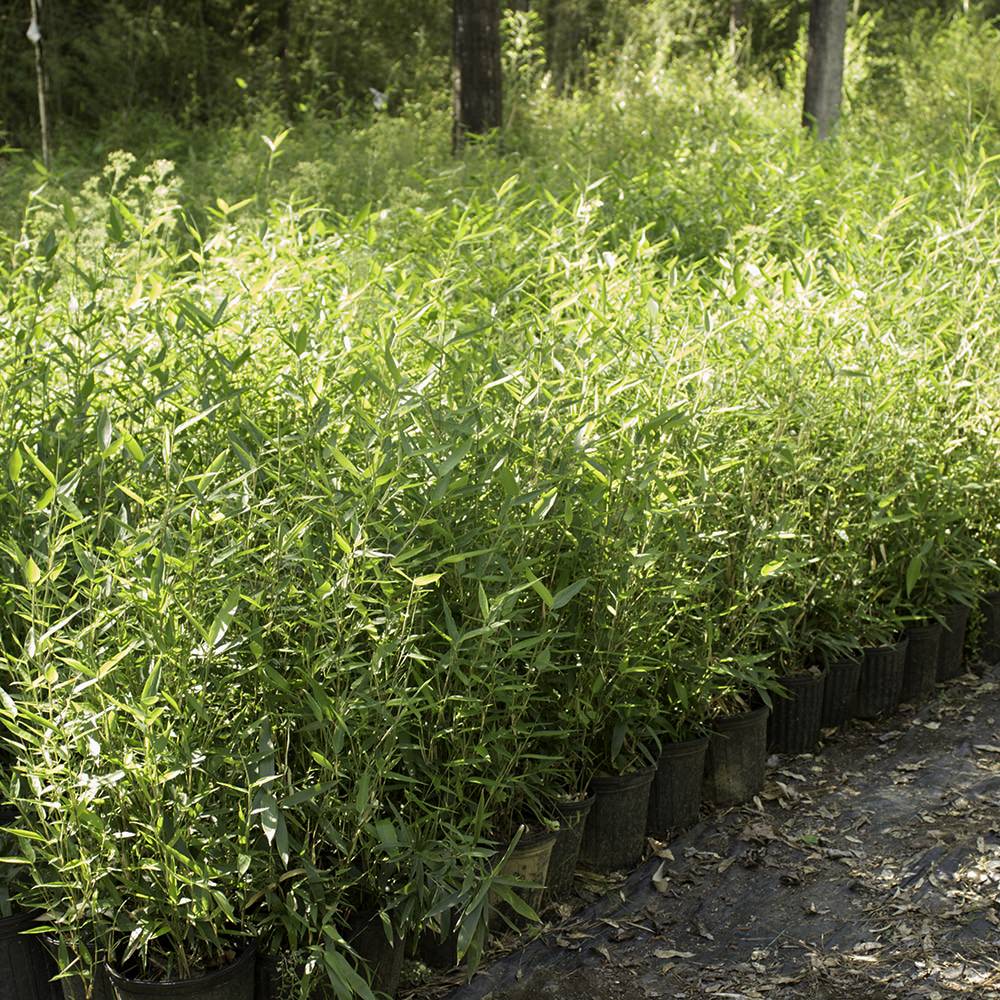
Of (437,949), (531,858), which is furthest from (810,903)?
(437,949)

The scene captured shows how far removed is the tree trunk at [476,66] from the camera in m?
8.84

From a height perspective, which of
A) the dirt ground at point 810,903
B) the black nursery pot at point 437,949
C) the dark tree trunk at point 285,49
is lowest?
the dirt ground at point 810,903

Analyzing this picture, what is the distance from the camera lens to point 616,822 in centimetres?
290

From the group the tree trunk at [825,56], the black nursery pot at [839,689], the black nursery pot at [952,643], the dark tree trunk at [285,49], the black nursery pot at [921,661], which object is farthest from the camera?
the dark tree trunk at [285,49]

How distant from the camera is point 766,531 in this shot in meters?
3.10

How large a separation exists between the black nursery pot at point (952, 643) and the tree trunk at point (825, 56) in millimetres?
6280

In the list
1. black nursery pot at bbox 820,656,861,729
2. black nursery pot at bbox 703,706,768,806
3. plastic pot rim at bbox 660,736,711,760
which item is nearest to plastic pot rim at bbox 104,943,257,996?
plastic pot rim at bbox 660,736,711,760

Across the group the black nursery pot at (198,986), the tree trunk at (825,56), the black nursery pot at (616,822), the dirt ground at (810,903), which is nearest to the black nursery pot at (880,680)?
the dirt ground at (810,903)

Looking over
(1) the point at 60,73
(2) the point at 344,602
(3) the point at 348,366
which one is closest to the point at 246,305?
(3) the point at 348,366

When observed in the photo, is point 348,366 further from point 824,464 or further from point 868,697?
point 868,697

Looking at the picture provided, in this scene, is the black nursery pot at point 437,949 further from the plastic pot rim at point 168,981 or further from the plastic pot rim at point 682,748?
the plastic pot rim at point 682,748

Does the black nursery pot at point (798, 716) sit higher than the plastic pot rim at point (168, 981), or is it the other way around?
the plastic pot rim at point (168, 981)

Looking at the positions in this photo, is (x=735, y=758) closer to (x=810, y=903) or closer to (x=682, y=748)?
(x=682, y=748)

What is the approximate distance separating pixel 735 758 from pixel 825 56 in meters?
7.59
